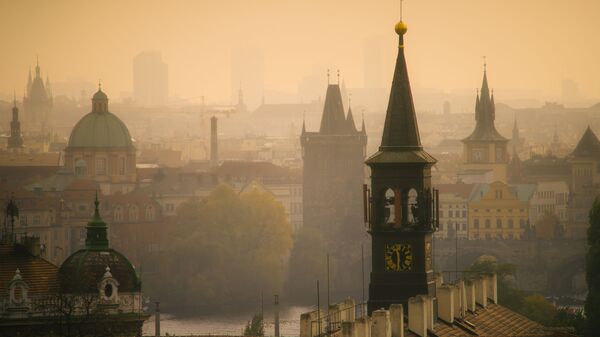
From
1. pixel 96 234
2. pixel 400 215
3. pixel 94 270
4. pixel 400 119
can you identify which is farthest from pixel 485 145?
pixel 400 215

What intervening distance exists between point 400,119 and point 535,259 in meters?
91.1

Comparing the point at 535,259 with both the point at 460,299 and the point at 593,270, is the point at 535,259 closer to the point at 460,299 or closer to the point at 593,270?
the point at 593,270

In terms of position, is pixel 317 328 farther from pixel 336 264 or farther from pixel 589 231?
pixel 336 264

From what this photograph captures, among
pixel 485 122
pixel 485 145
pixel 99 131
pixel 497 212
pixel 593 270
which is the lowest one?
pixel 593 270

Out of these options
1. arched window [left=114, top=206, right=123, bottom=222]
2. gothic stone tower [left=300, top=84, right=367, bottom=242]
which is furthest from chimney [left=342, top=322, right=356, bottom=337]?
gothic stone tower [left=300, top=84, right=367, bottom=242]

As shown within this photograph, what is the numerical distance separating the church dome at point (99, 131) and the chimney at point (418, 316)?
134469 millimetres

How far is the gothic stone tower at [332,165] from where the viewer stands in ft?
527

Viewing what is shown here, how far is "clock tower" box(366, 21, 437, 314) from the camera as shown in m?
37.8

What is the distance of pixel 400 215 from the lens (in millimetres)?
38188

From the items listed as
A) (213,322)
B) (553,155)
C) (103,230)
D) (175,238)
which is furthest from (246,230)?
(103,230)

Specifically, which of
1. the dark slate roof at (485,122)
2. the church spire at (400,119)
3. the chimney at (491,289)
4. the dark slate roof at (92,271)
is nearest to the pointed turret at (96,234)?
the dark slate roof at (92,271)

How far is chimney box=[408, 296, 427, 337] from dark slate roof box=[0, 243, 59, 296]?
1089 cm

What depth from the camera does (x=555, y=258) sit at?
5064 inches

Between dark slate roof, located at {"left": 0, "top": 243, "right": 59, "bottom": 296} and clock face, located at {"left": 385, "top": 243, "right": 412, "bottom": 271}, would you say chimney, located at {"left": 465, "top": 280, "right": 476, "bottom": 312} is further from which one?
dark slate roof, located at {"left": 0, "top": 243, "right": 59, "bottom": 296}
